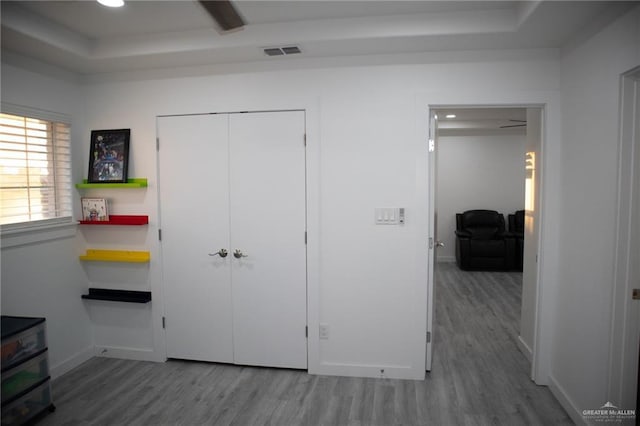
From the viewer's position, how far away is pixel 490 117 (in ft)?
18.9

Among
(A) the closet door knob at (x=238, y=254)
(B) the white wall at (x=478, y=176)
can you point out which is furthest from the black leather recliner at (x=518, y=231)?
(A) the closet door knob at (x=238, y=254)

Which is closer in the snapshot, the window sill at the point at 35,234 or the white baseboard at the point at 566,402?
the white baseboard at the point at 566,402

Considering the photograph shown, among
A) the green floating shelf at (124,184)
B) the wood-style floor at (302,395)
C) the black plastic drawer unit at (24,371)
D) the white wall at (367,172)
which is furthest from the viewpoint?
the green floating shelf at (124,184)

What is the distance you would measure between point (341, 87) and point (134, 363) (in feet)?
9.44

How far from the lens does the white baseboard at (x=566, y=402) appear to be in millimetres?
2288

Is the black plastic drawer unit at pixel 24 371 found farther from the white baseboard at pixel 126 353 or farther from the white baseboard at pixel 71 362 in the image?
the white baseboard at pixel 126 353

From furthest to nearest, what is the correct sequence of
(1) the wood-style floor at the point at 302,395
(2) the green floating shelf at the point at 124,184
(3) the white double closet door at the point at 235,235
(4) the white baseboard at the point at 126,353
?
(4) the white baseboard at the point at 126,353 < (2) the green floating shelf at the point at 124,184 < (3) the white double closet door at the point at 235,235 < (1) the wood-style floor at the point at 302,395

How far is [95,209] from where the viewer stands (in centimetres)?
320

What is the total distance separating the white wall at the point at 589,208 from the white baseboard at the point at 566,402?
0.4 inches

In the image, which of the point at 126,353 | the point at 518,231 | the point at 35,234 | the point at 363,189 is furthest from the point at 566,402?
the point at 518,231

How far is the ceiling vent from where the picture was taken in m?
2.64

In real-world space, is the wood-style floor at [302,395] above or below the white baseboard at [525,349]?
below

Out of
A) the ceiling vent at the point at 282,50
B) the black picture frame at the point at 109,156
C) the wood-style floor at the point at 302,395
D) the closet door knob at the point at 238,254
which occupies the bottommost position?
the wood-style floor at the point at 302,395

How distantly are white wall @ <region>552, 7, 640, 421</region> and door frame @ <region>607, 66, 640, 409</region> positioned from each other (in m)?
0.04
